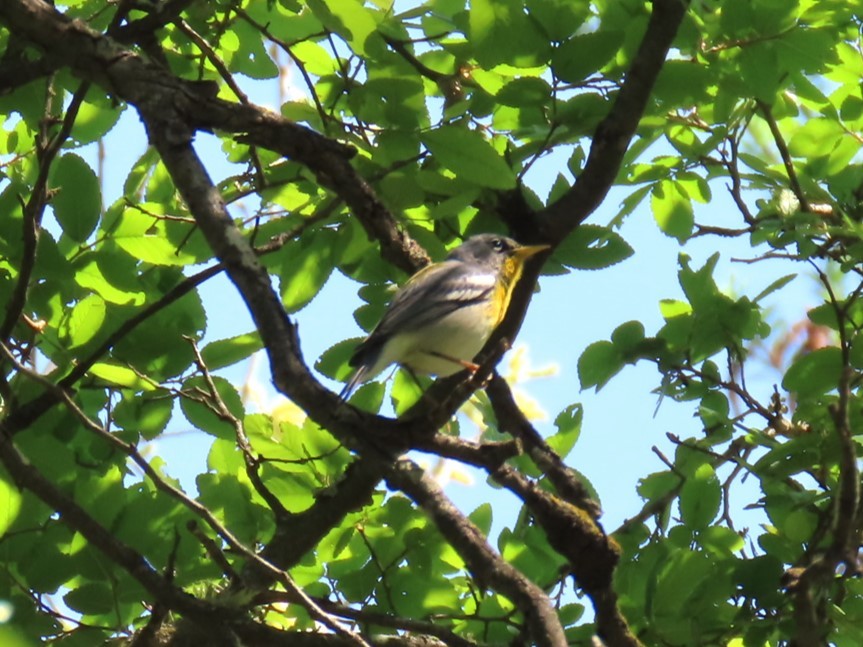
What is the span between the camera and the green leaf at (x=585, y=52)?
2.90 metres

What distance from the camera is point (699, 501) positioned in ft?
10.9

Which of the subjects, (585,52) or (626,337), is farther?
(626,337)

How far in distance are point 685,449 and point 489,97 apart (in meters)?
1.31

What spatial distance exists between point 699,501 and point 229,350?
1.54m

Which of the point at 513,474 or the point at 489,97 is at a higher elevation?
the point at 489,97

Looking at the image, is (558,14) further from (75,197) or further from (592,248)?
(75,197)

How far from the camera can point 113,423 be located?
342cm

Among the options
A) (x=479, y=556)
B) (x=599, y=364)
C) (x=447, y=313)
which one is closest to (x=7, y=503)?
(x=479, y=556)

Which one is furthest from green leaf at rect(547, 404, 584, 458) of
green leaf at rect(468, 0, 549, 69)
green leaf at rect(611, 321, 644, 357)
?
green leaf at rect(468, 0, 549, 69)

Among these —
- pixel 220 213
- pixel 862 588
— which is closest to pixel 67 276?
pixel 220 213

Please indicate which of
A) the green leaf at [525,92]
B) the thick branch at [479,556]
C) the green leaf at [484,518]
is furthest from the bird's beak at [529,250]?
the thick branch at [479,556]

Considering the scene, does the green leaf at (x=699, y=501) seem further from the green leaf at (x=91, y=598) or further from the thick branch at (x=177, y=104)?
the green leaf at (x=91, y=598)

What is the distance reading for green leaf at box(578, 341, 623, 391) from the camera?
11.6ft

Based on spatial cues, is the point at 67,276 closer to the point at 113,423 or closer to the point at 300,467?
the point at 113,423
